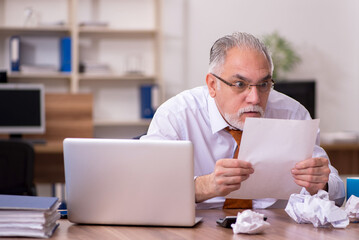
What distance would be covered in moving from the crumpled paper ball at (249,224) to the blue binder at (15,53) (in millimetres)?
4343

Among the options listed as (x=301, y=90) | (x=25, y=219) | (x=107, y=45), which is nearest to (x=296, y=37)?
(x=301, y=90)

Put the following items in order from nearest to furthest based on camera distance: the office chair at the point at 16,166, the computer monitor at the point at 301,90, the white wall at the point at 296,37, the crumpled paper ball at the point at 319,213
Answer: the crumpled paper ball at the point at 319,213
the office chair at the point at 16,166
the computer monitor at the point at 301,90
the white wall at the point at 296,37

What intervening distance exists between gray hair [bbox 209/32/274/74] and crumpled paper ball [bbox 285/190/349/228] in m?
0.55

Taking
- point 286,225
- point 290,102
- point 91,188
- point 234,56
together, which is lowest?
point 286,225

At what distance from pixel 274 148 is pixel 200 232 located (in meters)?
0.31

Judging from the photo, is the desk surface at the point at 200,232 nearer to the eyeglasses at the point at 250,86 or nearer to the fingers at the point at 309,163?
the fingers at the point at 309,163

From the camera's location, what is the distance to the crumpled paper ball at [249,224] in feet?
5.03

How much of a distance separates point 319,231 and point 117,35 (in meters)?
4.47

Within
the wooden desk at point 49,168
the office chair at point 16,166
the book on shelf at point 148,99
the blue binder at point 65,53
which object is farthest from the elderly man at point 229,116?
the blue binder at point 65,53

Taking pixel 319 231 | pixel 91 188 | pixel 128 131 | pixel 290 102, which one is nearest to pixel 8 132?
pixel 128 131

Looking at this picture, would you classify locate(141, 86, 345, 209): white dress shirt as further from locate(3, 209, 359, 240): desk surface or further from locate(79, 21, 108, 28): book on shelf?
locate(79, 21, 108, 28): book on shelf

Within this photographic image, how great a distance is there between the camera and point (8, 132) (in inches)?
176

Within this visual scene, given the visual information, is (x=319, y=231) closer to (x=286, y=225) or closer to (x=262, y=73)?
(x=286, y=225)

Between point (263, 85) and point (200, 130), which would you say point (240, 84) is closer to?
point (263, 85)
